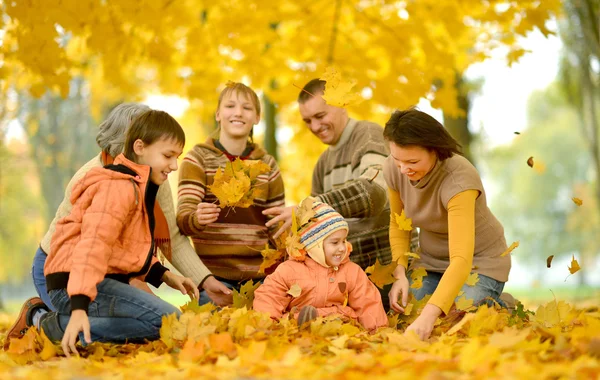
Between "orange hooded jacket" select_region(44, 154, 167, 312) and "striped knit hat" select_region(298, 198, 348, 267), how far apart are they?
801mm

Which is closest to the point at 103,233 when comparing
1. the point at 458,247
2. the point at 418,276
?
the point at 458,247

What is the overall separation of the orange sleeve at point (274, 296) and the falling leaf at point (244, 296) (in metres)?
0.20

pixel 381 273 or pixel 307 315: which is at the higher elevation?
pixel 381 273

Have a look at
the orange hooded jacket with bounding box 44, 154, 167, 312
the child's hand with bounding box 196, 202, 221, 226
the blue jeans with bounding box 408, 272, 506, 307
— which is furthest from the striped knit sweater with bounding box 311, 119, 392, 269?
the orange hooded jacket with bounding box 44, 154, 167, 312

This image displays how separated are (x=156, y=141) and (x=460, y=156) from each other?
1619 millimetres

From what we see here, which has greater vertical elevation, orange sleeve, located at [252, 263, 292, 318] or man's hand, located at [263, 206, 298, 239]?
man's hand, located at [263, 206, 298, 239]

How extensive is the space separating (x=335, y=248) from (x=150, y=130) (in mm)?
1107

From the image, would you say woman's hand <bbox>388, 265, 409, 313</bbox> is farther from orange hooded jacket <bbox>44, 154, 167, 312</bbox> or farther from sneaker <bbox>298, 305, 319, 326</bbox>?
orange hooded jacket <bbox>44, 154, 167, 312</bbox>

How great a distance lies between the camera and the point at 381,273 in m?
3.60

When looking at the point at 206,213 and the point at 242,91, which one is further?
the point at 242,91

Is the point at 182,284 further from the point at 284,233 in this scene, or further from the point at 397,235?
the point at 397,235

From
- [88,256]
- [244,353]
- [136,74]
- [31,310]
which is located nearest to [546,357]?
[244,353]

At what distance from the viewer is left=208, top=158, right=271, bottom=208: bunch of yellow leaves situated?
3648 millimetres

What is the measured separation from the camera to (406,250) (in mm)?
3789
